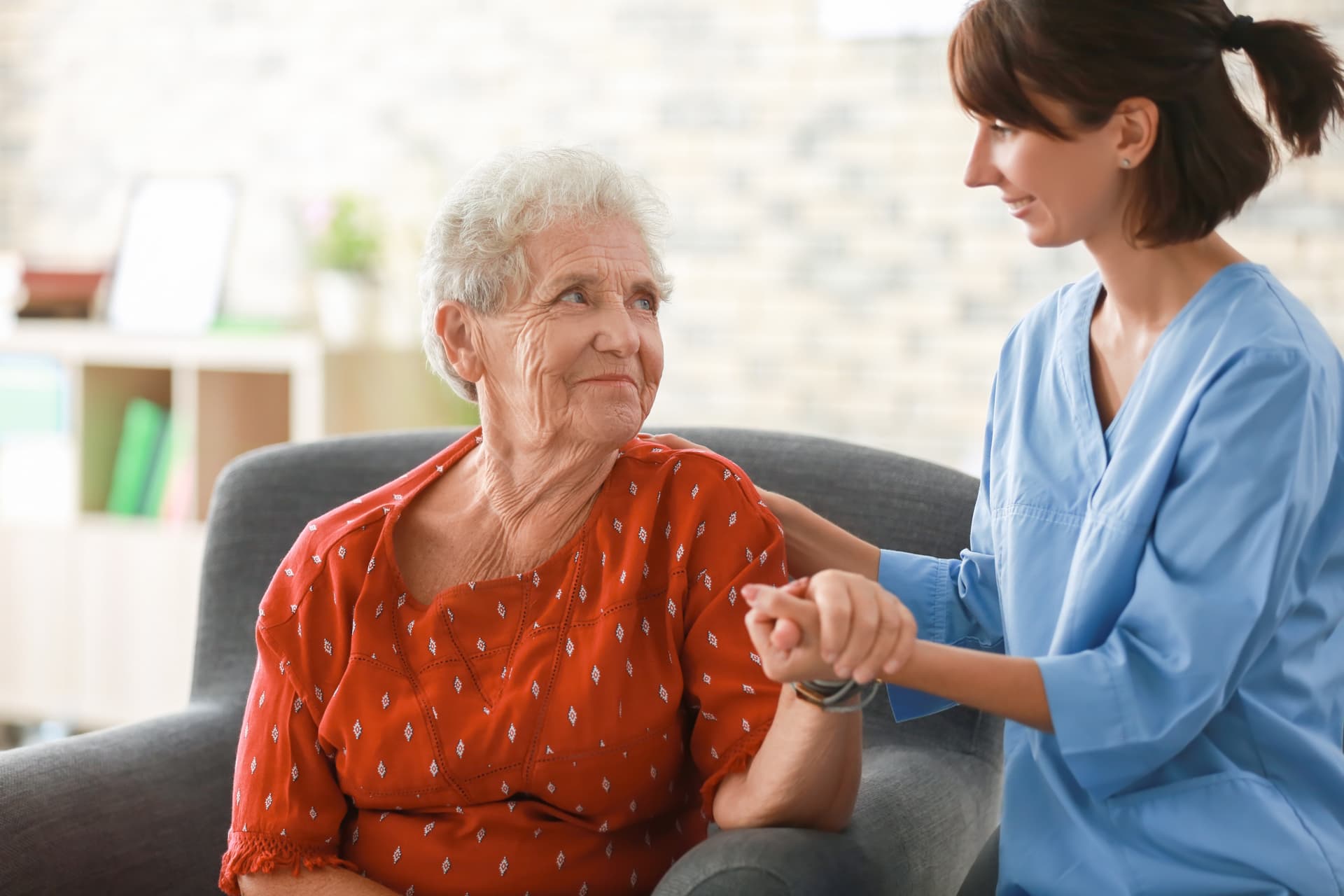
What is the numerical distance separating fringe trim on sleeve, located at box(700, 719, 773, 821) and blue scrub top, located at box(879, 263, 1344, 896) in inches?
10.0

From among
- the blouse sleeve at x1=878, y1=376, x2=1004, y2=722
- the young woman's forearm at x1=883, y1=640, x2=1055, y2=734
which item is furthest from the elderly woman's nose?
the young woman's forearm at x1=883, y1=640, x2=1055, y2=734

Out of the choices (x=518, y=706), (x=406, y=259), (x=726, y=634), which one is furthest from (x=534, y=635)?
(x=406, y=259)

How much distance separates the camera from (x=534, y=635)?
1.50 metres

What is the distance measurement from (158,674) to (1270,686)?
3163 millimetres

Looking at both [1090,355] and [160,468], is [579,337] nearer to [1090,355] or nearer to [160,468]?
[1090,355]

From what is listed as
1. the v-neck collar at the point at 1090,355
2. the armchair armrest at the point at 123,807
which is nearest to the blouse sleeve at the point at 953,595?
the v-neck collar at the point at 1090,355

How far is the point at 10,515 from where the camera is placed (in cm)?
393

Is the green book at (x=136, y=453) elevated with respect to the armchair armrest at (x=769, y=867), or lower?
lower

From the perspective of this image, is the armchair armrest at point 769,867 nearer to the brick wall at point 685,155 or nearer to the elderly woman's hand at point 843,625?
the elderly woman's hand at point 843,625

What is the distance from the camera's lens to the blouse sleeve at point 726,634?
1.44m

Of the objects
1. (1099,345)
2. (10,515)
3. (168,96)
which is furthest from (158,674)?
(1099,345)

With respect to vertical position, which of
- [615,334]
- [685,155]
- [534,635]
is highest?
[685,155]

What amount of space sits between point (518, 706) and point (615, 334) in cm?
40

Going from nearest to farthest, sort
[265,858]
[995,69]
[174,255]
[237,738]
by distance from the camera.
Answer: [995,69], [265,858], [237,738], [174,255]
